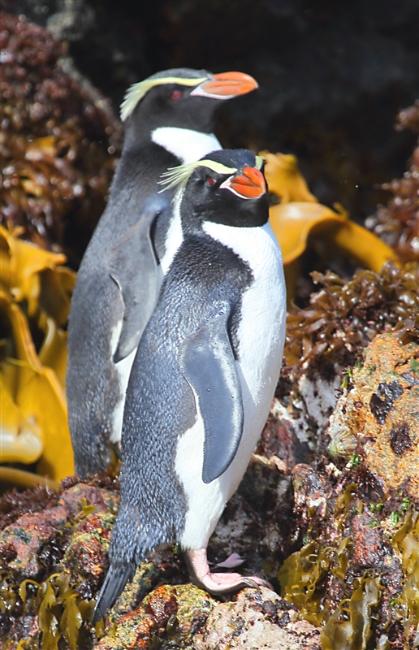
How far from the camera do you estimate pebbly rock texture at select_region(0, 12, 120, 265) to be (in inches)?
221

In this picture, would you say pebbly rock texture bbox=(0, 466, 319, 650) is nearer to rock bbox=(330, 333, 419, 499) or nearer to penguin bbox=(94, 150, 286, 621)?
penguin bbox=(94, 150, 286, 621)

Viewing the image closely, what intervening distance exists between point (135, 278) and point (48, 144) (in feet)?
7.15

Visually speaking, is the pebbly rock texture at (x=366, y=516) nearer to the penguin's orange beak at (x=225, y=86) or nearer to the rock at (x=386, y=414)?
the rock at (x=386, y=414)

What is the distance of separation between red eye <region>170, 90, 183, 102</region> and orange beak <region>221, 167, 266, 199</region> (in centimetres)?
133

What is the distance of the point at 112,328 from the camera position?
409 centimetres

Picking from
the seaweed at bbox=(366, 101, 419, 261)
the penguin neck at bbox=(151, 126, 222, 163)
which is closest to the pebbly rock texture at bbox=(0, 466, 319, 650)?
the penguin neck at bbox=(151, 126, 222, 163)

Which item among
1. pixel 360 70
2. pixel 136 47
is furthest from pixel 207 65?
pixel 360 70

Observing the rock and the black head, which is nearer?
the rock

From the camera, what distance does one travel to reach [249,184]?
3230 mm

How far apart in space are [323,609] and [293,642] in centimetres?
22

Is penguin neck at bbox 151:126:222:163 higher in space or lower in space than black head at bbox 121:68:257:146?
lower

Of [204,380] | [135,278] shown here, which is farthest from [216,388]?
[135,278]

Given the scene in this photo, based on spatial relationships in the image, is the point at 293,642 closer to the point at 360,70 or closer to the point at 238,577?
the point at 238,577

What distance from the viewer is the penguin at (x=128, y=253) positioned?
396 centimetres
